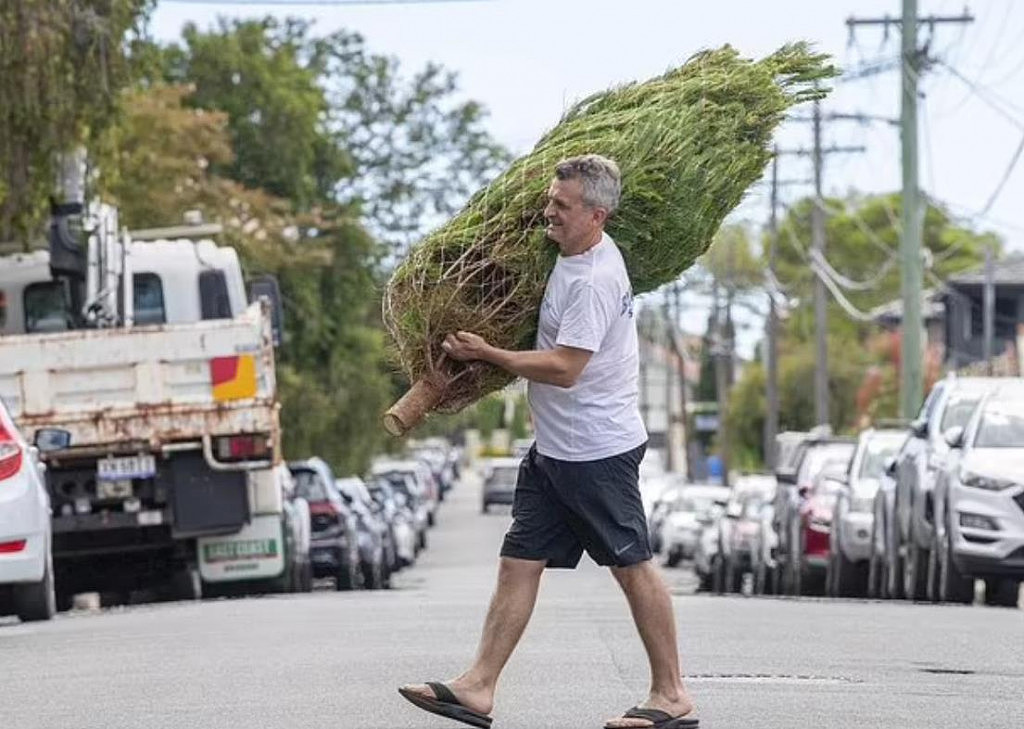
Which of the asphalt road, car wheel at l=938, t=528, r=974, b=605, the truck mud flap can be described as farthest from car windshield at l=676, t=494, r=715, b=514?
the asphalt road

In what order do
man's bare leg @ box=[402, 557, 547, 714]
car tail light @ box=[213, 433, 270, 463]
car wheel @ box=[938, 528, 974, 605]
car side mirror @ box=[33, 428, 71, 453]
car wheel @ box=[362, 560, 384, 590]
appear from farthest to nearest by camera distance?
car wheel @ box=[362, 560, 384, 590] < car tail light @ box=[213, 433, 270, 463] < car wheel @ box=[938, 528, 974, 605] < car side mirror @ box=[33, 428, 71, 453] < man's bare leg @ box=[402, 557, 547, 714]

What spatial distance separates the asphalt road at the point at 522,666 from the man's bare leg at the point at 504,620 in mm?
460

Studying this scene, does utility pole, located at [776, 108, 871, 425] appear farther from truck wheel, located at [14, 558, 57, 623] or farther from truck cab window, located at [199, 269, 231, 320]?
truck wheel, located at [14, 558, 57, 623]

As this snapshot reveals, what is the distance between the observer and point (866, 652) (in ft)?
41.3

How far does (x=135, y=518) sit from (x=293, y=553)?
2705mm

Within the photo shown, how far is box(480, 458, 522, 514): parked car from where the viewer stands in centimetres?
8481

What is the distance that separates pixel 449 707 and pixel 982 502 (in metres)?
10.8

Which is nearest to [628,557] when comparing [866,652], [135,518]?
[866,652]

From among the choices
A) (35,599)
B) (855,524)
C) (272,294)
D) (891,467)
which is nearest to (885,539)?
(891,467)

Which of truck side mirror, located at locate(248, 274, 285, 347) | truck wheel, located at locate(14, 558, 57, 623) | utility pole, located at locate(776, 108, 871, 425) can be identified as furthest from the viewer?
utility pole, located at locate(776, 108, 871, 425)

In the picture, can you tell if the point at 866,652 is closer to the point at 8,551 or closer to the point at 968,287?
the point at 8,551

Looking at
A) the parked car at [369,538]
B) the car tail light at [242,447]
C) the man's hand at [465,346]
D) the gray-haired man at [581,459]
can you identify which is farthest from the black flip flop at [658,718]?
the parked car at [369,538]

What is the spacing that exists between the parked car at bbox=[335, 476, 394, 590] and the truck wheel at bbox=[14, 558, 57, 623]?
540 inches

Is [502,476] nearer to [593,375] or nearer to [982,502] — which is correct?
[982,502]
